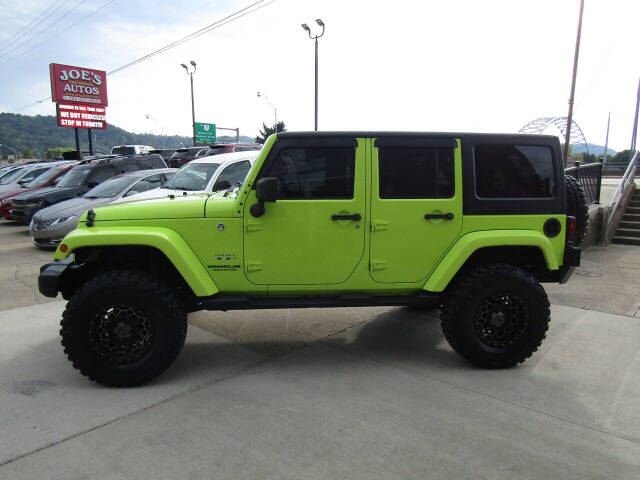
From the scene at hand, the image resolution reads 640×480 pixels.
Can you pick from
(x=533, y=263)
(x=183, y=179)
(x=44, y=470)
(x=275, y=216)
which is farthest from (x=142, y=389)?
(x=183, y=179)

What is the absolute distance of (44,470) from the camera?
2705 mm

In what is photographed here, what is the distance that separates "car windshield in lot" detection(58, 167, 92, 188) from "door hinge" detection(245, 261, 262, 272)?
1056cm

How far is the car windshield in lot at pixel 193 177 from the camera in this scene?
8820mm

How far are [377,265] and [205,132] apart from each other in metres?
51.1

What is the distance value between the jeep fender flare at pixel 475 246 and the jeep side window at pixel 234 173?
5255 millimetres

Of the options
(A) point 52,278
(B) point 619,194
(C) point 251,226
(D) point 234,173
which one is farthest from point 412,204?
(B) point 619,194

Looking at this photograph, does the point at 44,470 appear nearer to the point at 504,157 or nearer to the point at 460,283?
the point at 460,283

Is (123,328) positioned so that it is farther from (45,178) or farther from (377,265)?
(45,178)

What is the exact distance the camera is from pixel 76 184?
41.6 feet

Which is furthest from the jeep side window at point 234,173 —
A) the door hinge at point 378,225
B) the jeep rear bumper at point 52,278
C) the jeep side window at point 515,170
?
the jeep side window at point 515,170

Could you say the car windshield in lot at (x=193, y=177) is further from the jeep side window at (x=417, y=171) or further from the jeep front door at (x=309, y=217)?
the jeep side window at (x=417, y=171)

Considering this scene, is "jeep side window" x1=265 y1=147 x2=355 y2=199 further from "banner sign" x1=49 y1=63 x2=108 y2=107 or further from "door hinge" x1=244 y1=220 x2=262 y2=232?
"banner sign" x1=49 y1=63 x2=108 y2=107

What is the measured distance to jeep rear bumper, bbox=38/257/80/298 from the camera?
3779mm

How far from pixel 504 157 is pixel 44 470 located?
3979 millimetres
